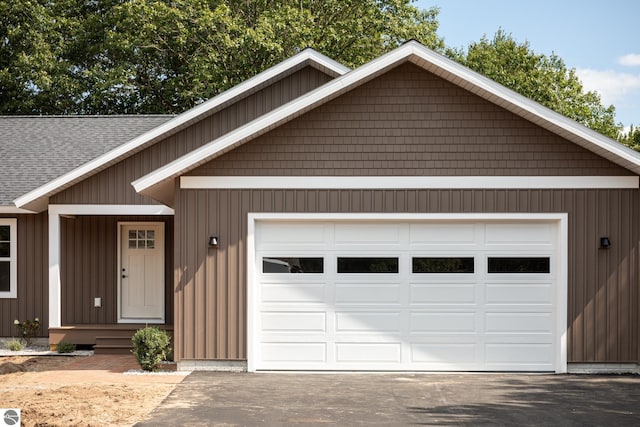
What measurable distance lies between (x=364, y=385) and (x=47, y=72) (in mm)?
22553

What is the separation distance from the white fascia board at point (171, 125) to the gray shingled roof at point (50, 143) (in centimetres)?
126

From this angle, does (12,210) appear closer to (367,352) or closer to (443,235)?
(367,352)

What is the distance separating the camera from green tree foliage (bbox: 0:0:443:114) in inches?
1072

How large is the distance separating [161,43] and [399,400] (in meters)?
22.5

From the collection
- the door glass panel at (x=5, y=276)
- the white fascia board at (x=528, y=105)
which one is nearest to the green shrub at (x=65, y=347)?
the door glass panel at (x=5, y=276)

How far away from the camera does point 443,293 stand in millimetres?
11969

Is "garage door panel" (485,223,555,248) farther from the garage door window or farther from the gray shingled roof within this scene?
the gray shingled roof

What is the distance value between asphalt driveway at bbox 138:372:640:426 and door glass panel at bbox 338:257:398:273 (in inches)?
63.0

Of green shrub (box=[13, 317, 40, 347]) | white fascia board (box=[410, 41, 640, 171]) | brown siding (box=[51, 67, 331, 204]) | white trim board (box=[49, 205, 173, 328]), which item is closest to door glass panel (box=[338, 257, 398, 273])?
white fascia board (box=[410, 41, 640, 171])

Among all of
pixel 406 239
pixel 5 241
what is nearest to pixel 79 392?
pixel 406 239

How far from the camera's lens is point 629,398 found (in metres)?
9.91

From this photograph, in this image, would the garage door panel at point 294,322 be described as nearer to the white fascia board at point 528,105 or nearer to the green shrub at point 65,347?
the white fascia board at point 528,105

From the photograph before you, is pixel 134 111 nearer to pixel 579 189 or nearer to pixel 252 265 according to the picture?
pixel 252 265

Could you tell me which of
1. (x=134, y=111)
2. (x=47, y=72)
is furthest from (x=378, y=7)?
(x=47, y=72)
